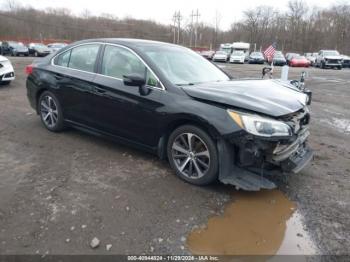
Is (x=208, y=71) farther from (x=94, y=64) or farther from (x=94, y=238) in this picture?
(x=94, y=238)

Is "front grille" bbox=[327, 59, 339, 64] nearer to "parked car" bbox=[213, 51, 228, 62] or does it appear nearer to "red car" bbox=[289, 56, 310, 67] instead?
"red car" bbox=[289, 56, 310, 67]

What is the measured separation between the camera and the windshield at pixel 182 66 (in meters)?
4.53

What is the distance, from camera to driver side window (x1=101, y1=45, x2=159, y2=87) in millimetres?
4445

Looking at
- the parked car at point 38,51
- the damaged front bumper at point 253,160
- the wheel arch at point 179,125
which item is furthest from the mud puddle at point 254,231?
the parked car at point 38,51

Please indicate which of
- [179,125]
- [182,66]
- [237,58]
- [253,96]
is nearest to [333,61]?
[237,58]

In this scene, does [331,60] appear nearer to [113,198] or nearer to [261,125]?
[261,125]

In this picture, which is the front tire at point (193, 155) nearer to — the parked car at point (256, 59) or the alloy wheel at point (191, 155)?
the alloy wheel at point (191, 155)

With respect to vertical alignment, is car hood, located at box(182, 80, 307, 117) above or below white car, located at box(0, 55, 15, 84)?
above

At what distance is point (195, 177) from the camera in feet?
13.4

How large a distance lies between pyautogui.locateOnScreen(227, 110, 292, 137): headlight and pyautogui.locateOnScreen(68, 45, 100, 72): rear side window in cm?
257

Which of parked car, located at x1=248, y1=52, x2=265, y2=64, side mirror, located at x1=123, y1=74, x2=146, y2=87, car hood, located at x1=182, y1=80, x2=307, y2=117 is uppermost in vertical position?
side mirror, located at x1=123, y1=74, x2=146, y2=87

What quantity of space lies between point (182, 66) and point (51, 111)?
2.53 metres

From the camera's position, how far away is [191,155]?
4.10 m

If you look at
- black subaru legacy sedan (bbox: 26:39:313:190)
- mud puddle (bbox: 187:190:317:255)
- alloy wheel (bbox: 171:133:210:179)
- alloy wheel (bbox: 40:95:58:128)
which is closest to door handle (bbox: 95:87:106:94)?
black subaru legacy sedan (bbox: 26:39:313:190)
